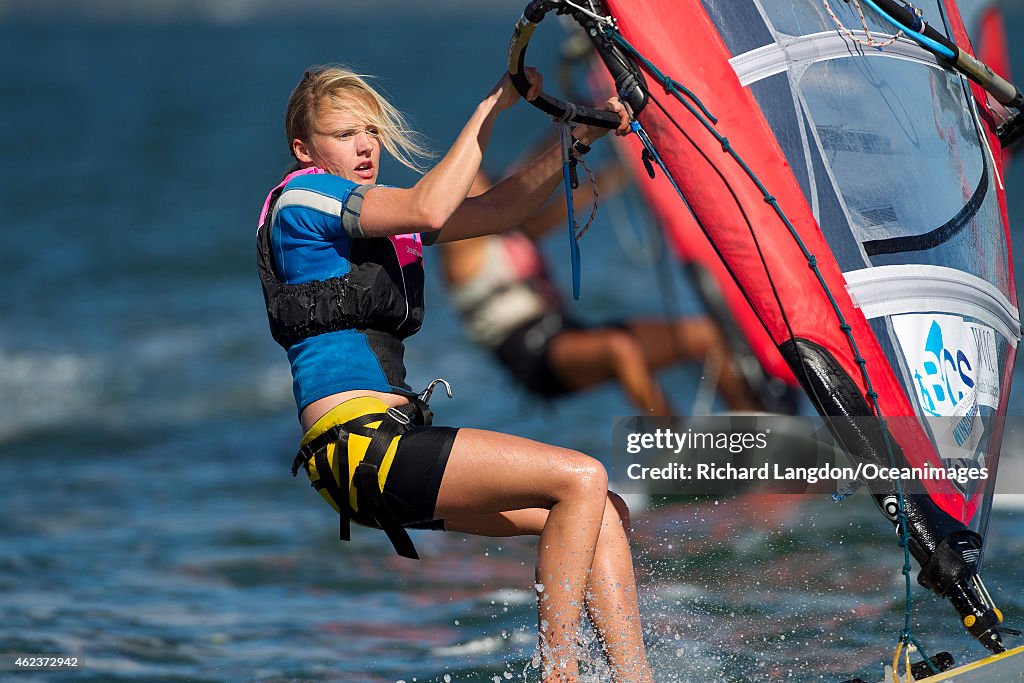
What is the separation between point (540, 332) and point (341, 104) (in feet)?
14.2

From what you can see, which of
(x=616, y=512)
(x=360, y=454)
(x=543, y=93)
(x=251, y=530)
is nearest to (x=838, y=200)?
(x=543, y=93)

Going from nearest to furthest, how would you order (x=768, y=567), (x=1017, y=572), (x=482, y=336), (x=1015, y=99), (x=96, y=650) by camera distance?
1. (x=1015, y=99)
2. (x=96, y=650)
3. (x=1017, y=572)
4. (x=768, y=567)
5. (x=482, y=336)

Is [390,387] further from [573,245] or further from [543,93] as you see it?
[543,93]

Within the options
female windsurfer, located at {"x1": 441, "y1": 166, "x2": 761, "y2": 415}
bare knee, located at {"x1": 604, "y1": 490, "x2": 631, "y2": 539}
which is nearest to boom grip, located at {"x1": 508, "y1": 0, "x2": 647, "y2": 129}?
bare knee, located at {"x1": 604, "y1": 490, "x2": 631, "y2": 539}

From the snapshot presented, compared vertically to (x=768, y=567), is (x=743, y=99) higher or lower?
higher

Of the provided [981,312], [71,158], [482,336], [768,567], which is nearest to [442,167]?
[981,312]

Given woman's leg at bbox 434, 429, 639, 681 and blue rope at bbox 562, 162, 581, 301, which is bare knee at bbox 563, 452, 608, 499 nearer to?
woman's leg at bbox 434, 429, 639, 681

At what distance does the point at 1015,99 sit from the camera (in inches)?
153

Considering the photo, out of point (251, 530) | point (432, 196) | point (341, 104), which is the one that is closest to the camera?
point (432, 196)

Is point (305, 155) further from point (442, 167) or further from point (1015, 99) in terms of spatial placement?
point (1015, 99)

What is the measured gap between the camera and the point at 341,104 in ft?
10.8

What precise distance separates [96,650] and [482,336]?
3469mm

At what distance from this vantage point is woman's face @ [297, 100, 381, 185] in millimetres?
3283

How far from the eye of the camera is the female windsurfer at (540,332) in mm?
7430
